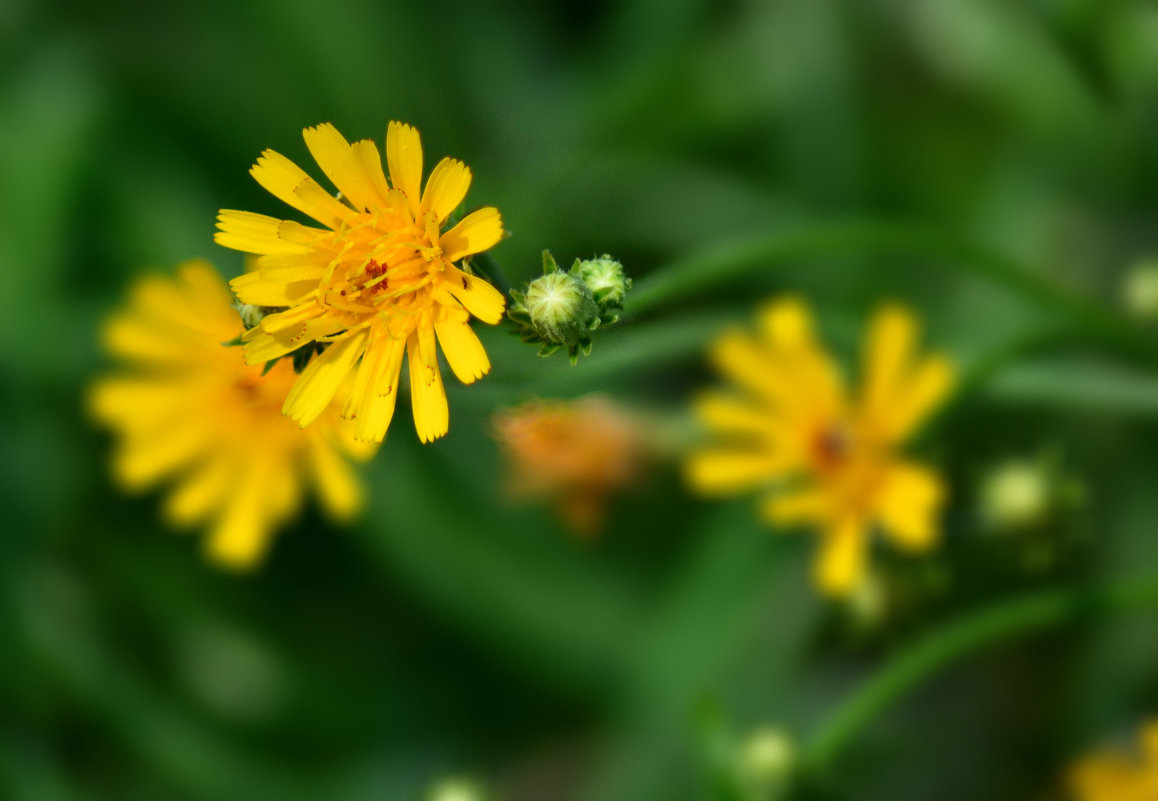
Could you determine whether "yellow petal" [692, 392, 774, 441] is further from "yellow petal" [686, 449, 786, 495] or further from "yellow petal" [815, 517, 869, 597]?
"yellow petal" [815, 517, 869, 597]

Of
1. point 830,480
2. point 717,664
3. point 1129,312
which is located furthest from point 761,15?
point 717,664

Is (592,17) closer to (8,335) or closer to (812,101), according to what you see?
(812,101)

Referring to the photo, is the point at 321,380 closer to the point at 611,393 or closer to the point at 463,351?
the point at 463,351

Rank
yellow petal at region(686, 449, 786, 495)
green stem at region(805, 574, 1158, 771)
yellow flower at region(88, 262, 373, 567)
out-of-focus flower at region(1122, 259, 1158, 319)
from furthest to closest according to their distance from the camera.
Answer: yellow flower at region(88, 262, 373, 567) < yellow petal at region(686, 449, 786, 495) < out-of-focus flower at region(1122, 259, 1158, 319) < green stem at region(805, 574, 1158, 771)

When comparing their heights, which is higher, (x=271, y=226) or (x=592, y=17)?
(x=592, y=17)

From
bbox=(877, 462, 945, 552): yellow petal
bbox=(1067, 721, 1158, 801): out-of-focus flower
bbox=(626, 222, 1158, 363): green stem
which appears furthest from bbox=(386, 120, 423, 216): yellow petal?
bbox=(1067, 721, 1158, 801): out-of-focus flower
